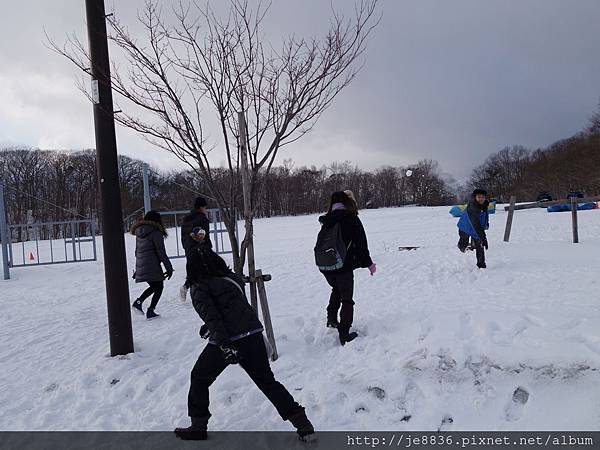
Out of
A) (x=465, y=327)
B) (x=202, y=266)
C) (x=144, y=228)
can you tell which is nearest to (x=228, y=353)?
(x=202, y=266)

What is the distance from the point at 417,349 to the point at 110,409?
287 centimetres

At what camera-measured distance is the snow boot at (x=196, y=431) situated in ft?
10.8

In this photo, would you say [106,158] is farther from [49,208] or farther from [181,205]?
[49,208]

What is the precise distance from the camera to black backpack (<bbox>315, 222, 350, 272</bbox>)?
4824 mm

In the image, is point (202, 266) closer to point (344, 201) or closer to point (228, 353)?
point (228, 353)

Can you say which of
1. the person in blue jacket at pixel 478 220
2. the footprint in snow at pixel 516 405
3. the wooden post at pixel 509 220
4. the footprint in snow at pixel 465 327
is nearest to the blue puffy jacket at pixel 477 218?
the person in blue jacket at pixel 478 220

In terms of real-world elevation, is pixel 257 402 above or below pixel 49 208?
below

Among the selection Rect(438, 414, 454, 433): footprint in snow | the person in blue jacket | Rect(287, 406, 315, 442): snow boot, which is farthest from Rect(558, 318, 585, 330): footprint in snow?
the person in blue jacket

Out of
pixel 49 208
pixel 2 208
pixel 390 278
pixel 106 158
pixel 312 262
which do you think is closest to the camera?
pixel 106 158

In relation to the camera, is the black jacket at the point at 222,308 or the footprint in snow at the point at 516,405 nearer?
the black jacket at the point at 222,308

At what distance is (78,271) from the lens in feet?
49.0

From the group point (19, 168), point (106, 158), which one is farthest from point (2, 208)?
point (19, 168)

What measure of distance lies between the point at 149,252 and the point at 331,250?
330cm

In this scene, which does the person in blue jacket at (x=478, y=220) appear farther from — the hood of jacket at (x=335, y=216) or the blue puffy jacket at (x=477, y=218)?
the hood of jacket at (x=335, y=216)
